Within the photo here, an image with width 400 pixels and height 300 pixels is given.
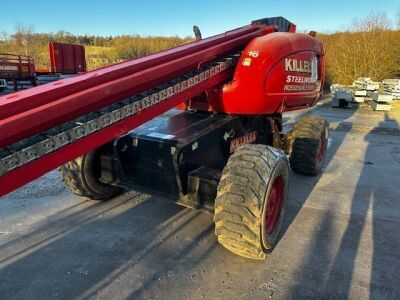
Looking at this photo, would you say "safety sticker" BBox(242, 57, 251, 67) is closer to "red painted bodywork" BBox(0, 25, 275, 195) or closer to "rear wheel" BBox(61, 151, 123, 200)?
"red painted bodywork" BBox(0, 25, 275, 195)

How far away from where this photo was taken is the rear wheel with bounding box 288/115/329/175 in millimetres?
5398

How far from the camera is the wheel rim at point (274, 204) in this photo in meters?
3.49

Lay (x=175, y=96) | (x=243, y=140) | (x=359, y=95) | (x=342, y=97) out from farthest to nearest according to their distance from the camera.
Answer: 1. (x=359, y=95)
2. (x=342, y=97)
3. (x=243, y=140)
4. (x=175, y=96)

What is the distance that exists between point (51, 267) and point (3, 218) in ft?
4.36

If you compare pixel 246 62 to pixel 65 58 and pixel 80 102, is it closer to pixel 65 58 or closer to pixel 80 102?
pixel 80 102

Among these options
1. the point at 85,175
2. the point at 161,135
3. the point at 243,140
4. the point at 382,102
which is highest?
the point at 161,135

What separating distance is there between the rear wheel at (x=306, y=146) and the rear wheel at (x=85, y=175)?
2863 mm

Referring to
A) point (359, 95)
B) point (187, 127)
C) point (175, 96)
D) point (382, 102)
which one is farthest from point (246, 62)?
point (359, 95)

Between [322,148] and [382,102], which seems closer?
[322,148]

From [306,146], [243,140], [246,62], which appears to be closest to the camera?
[246,62]

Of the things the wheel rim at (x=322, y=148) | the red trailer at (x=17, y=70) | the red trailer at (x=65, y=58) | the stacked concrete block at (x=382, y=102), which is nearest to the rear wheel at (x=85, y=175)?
the wheel rim at (x=322, y=148)

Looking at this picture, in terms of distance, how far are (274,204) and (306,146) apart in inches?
82.1

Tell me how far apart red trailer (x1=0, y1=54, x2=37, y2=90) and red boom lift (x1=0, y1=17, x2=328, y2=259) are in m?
15.1

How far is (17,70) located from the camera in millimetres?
17078
